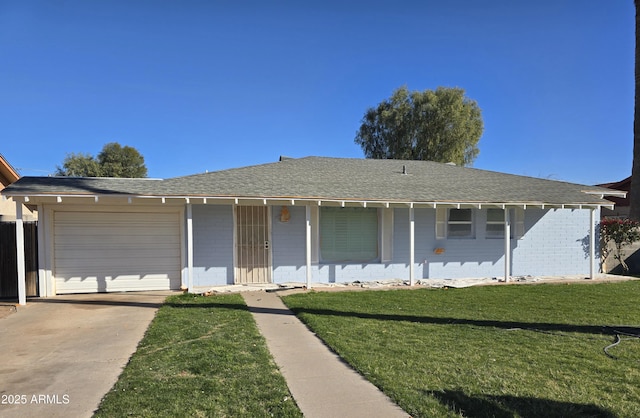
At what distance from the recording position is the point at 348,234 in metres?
12.5

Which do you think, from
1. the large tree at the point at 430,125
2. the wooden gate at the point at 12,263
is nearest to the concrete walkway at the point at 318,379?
the wooden gate at the point at 12,263

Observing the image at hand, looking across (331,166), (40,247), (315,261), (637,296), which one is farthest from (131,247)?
(637,296)

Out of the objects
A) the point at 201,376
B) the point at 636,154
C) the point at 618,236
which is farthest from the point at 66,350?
the point at 618,236

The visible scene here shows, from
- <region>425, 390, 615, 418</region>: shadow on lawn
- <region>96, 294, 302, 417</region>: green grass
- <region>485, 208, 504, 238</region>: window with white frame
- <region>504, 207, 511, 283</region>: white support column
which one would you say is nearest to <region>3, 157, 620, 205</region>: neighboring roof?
<region>504, 207, 511, 283</region>: white support column

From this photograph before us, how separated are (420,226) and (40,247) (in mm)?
10581

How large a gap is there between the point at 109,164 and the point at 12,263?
40779 millimetres

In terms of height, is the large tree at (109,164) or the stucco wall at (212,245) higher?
the large tree at (109,164)

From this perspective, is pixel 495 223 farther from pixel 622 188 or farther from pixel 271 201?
pixel 622 188

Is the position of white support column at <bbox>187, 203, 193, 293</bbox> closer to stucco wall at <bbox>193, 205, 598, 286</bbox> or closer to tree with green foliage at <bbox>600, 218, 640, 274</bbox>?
stucco wall at <bbox>193, 205, 598, 286</bbox>

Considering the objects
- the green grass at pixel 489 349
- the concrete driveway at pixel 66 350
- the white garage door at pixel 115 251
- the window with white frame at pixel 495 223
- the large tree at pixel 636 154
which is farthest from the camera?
the window with white frame at pixel 495 223

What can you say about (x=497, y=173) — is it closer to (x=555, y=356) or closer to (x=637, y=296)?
(x=637, y=296)

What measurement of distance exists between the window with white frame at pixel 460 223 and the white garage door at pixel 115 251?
8.39 m

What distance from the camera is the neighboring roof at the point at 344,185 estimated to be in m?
10.1

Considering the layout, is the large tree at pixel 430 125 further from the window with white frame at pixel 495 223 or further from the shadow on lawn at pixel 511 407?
the shadow on lawn at pixel 511 407
